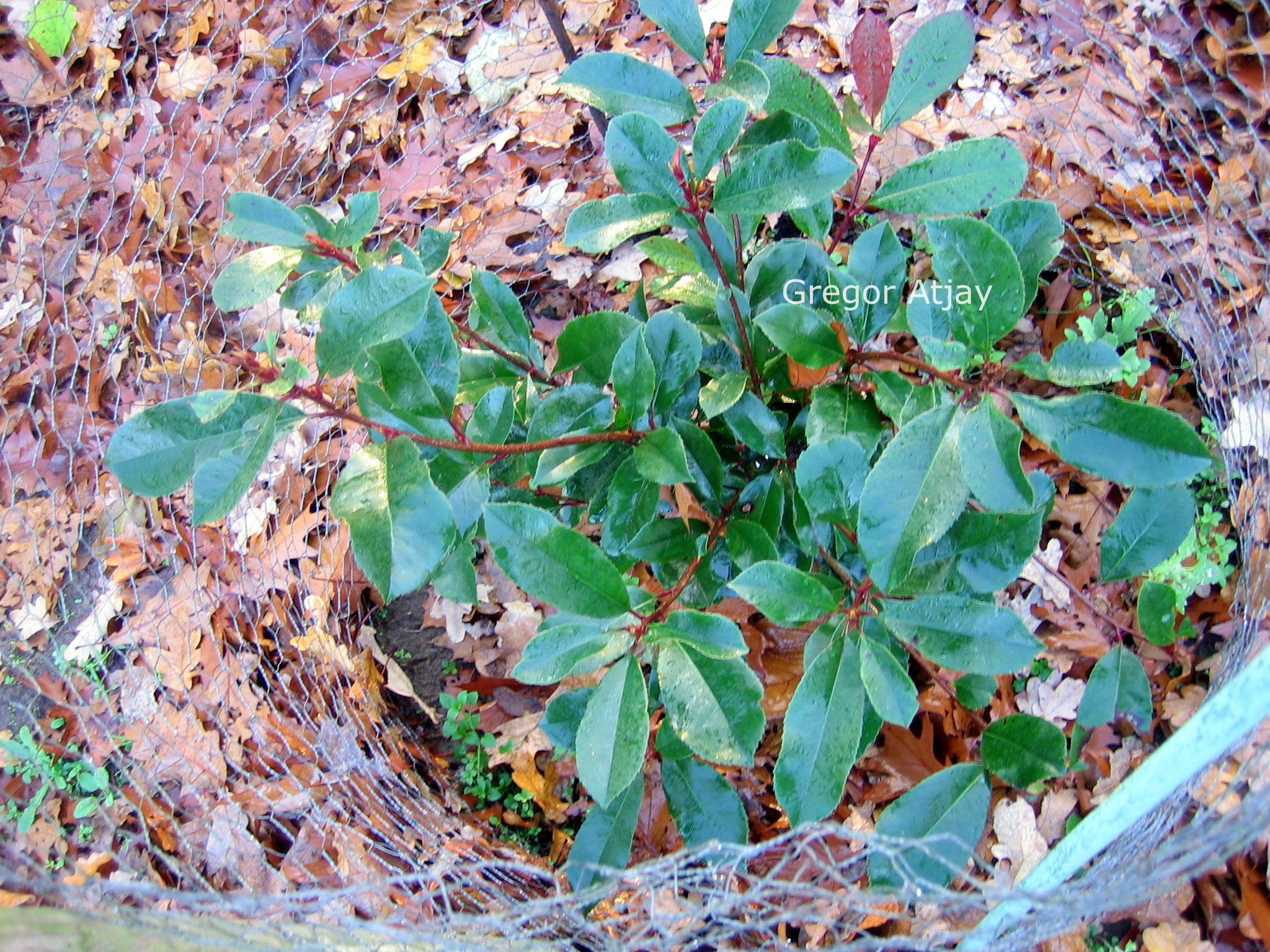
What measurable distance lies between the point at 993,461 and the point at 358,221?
2.88 feet

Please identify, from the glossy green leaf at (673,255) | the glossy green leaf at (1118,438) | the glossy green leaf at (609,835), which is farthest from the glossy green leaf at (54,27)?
the glossy green leaf at (1118,438)

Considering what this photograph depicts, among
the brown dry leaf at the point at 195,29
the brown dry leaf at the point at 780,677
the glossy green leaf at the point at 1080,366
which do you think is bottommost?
→ the brown dry leaf at the point at 780,677

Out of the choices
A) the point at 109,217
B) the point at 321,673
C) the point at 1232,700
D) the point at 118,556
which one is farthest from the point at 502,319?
the point at 109,217

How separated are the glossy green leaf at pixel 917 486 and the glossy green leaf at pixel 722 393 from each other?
1.01ft

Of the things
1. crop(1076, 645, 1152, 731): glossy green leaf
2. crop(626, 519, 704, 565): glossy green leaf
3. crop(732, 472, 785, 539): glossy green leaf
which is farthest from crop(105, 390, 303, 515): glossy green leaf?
crop(1076, 645, 1152, 731): glossy green leaf

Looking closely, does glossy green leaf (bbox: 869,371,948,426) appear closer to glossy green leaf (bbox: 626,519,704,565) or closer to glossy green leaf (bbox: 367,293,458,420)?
glossy green leaf (bbox: 626,519,704,565)

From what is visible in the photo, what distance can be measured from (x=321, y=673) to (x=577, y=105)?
5.92ft

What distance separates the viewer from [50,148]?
297 cm

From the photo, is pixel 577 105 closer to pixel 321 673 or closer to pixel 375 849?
pixel 321 673

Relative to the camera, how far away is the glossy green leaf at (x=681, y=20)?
3.49ft

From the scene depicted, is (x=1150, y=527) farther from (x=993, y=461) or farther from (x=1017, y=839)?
(x=1017, y=839)

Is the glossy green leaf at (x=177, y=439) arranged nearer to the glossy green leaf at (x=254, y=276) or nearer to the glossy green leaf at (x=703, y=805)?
the glossy green leaf at (x=254, y=276)

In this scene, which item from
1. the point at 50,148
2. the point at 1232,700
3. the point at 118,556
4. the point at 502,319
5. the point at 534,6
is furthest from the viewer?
the point at 50,148

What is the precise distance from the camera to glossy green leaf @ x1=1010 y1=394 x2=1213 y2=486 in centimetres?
79
